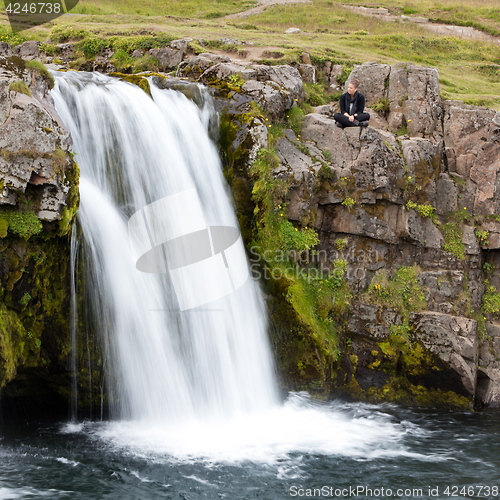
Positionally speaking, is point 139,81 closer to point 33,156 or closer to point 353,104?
point 33,156

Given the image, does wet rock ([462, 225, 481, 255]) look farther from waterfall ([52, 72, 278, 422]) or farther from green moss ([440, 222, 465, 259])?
waterfall ([52, 72, 278, 422])

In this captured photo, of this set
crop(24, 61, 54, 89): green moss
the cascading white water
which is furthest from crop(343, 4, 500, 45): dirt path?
crop(24, 61, 54, 89): green moss

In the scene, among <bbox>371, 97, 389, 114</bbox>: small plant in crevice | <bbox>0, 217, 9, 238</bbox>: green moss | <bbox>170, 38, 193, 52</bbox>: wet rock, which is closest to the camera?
<bbox>0, 217, 9, 238</bbox>: green moss

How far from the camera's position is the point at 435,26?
93.8 feet

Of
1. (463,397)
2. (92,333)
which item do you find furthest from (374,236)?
(92,333)

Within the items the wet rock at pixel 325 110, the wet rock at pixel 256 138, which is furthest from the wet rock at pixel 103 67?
the wet rock at pixel 256 138

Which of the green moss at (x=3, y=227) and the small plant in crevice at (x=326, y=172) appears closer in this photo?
the green moss at (x=3, y=227)

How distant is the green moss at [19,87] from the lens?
23.4ft

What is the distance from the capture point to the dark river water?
662 centimetres

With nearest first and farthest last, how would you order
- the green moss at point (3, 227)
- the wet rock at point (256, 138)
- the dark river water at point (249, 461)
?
the dark river water at point (249, 461)
the green moss at point (3, 227)
the wet rock at point (256, 138)

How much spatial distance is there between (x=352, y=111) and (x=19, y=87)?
829cm

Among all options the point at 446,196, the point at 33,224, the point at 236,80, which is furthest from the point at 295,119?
the point at 33,224

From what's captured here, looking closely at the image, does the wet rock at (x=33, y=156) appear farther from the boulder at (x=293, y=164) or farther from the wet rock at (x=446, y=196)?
the wet rock at (x=446, y=196)

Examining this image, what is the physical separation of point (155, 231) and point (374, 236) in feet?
18.7
